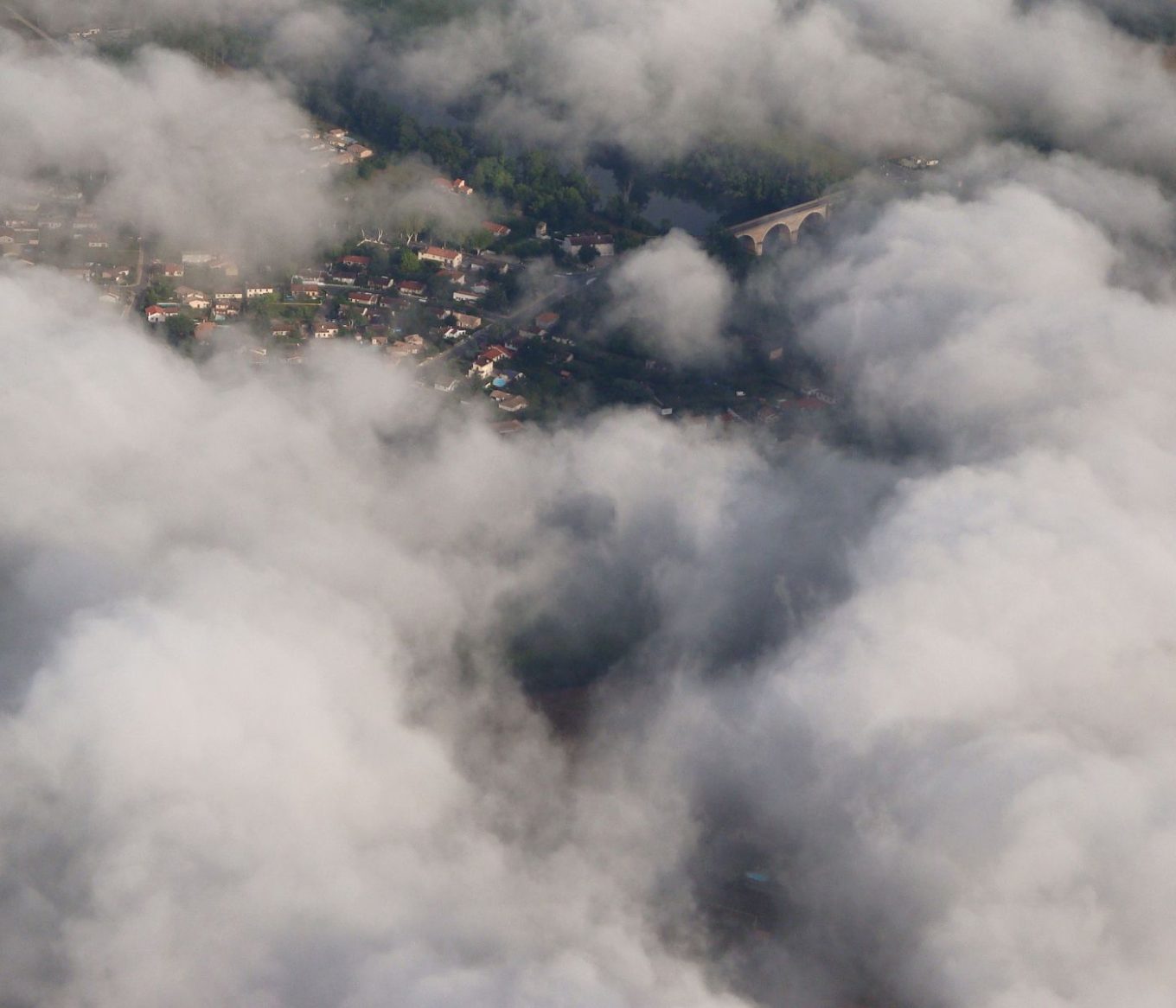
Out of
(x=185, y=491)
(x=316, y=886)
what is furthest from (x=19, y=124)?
(x=316, y=886)

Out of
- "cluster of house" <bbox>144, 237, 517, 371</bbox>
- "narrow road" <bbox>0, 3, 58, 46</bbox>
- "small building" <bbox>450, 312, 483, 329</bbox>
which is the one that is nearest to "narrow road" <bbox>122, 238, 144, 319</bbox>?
"cluster of house" <bbox>144, 237, 517, 371</bbox>

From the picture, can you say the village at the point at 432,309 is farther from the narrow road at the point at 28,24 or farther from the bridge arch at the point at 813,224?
the narrow road at the point at 28,24

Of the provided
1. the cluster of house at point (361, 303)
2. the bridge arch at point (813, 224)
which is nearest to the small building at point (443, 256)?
the cluster of house at point (361, 303)

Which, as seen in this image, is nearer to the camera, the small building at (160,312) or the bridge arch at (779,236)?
the small building at (160,312)

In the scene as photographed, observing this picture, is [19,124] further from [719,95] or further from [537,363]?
[719,95]

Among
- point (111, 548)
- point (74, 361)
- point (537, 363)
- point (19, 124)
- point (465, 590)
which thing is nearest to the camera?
point (111, 548)

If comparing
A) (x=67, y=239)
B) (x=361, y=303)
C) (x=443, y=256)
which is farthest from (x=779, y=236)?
(x=67, y=239)

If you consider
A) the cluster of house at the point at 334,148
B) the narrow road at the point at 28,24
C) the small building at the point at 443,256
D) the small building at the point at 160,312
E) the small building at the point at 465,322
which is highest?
the small building at the point at 465,322
